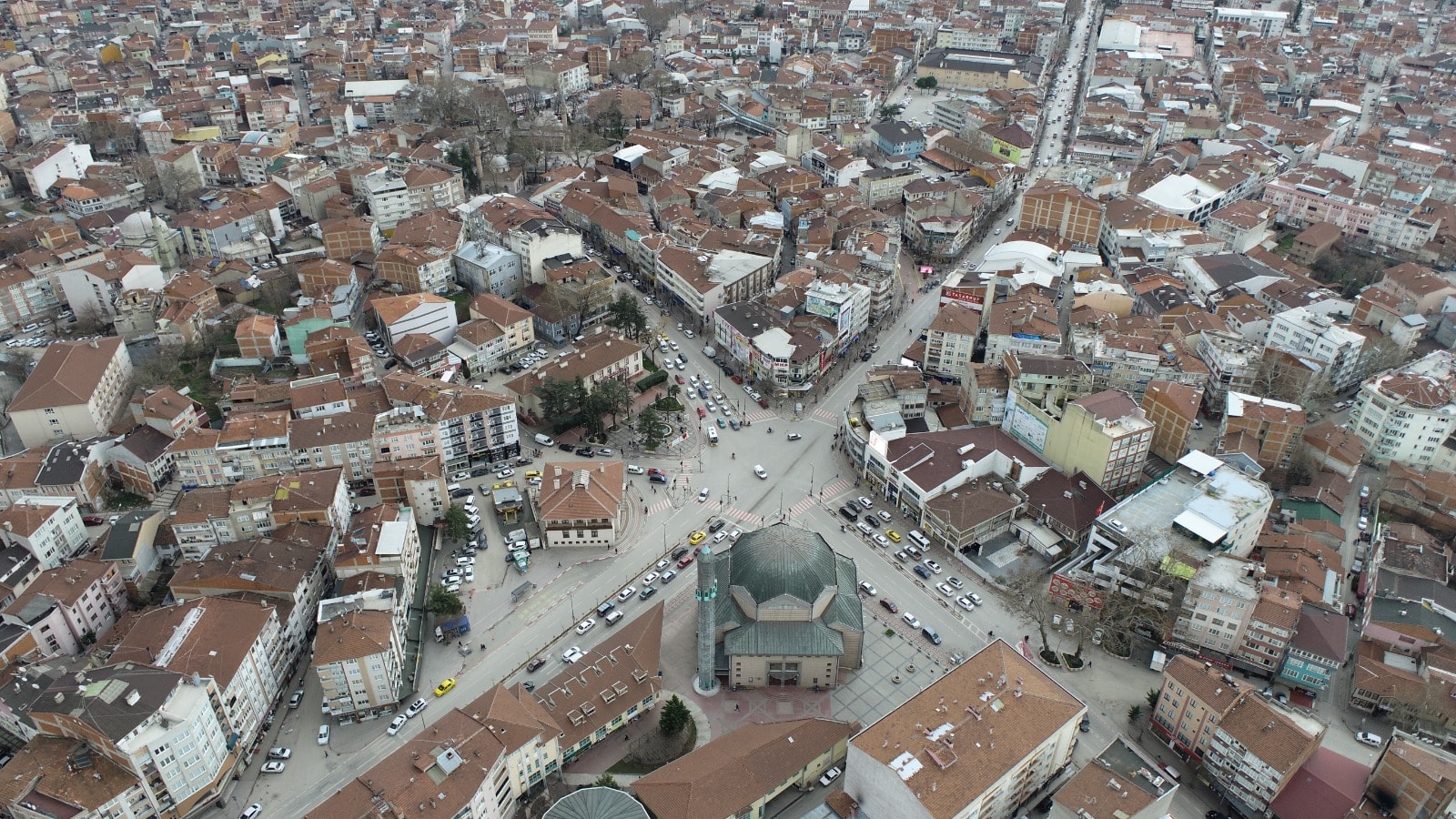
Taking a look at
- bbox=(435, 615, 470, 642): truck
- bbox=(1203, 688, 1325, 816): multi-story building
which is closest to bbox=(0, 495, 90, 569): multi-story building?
bbox=(435, 615, 470, 642): truck

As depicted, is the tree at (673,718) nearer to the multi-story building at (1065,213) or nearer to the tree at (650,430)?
the tree at (650,430)

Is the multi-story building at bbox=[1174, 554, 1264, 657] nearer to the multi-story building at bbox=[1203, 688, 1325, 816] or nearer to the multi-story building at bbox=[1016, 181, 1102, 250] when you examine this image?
the multi-story building at bbox=[1203, 688, 1325, 816]

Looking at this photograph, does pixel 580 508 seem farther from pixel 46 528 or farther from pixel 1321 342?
pixel 1321 342

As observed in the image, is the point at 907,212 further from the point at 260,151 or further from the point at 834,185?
the point at 260,151

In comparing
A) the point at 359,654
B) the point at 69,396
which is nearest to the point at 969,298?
the point at 359,654

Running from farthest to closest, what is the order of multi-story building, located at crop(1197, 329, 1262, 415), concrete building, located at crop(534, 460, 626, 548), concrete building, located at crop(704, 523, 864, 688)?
multi-story building, located at crop(1197, 329, 1262, 415)
concrete building, located at crop(534, 460, 626, 548)
concrete building, located at crop(704, 523, 864, 688)

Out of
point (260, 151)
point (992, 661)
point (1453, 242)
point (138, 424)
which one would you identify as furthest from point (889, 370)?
point (260, 151)

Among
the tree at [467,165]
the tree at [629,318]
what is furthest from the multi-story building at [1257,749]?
the tree at [467,165]

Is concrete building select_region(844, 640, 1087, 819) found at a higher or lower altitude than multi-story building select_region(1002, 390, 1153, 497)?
lower
